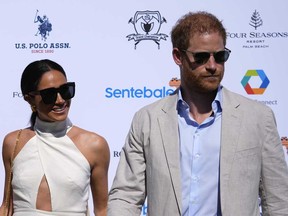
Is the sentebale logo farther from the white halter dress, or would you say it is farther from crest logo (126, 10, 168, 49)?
the white halter dress

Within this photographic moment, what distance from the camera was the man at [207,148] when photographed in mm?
2416

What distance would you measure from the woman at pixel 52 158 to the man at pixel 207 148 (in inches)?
25.8

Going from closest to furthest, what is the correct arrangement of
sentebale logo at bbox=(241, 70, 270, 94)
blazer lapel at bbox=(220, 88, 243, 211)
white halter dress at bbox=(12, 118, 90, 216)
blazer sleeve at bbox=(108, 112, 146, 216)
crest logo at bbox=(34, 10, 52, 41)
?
blazer lapel at bbox=(220, 88, 243, 211)
blazer sleeve at bbox=(108, 112, 146, 216)
white halter dress at bbox=(12, 118, 90, 216)
sentebale logo at bbox=(241, 70, 270, 94)
crest logo at bbox=(34, 10, 52, 41)

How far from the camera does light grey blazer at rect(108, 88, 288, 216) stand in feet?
7.91

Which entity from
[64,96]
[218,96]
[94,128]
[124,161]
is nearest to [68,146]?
[64,96]

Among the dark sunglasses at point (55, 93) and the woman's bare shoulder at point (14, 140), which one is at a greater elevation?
the dark sunglasses at point (55, 93)

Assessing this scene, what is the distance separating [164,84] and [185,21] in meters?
2.05

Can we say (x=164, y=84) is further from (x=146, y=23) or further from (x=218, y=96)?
(x=218, y=96)

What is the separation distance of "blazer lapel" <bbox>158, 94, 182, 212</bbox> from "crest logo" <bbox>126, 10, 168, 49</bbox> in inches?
82.1

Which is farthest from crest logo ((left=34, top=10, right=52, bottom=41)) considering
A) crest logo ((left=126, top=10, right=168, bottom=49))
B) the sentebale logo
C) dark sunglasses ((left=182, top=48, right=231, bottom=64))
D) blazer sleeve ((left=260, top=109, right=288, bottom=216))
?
blazer sleeve ((left=260, top=109, right=288, bottom=216))

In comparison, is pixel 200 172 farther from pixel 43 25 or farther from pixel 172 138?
pixel 43 25

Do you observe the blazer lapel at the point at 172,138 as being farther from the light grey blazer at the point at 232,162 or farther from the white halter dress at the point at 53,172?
the white halter dress at the point at 53,172

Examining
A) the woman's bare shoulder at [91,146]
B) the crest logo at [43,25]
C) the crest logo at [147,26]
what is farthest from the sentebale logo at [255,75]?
the woman's bare shoulder at [91,146]

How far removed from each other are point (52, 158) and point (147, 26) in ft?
5.62
